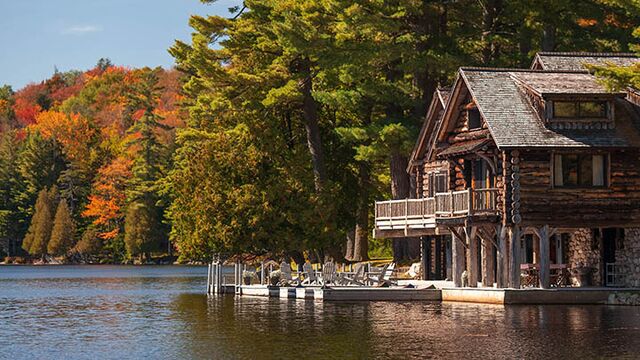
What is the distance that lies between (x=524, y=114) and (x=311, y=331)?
17.5 meters

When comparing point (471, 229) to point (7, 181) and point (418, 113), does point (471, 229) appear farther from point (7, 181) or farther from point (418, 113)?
point (7, 181)

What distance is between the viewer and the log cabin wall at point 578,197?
1991 inches

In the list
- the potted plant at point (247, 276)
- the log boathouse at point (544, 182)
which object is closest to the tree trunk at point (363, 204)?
the potted plant at point (247, 276)

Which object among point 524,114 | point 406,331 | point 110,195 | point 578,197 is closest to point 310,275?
point 524,114

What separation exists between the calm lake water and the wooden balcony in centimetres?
429

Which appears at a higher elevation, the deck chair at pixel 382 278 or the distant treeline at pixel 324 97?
the distant treeline at pixel 324 97

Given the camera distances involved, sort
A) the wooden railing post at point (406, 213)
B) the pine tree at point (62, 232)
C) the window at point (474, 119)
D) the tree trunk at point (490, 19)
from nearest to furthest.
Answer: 1. the window at point (474, 119)
2. the wooden railing post at point (406, 213)
3. the tree trunk at point (490, 19)
4. the pine tree at point (62, 232)

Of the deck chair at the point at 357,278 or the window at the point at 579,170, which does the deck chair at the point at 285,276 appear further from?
the window at the point at 579,170

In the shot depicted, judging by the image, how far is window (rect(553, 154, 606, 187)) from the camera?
167ft

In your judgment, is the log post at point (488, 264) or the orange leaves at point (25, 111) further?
the orange leaves at point (25, 111)

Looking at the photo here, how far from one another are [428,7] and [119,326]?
102 feet

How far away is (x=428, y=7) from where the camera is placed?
2653 inches

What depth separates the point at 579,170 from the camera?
51.3 meters

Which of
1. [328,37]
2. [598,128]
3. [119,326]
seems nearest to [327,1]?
[328,37]
